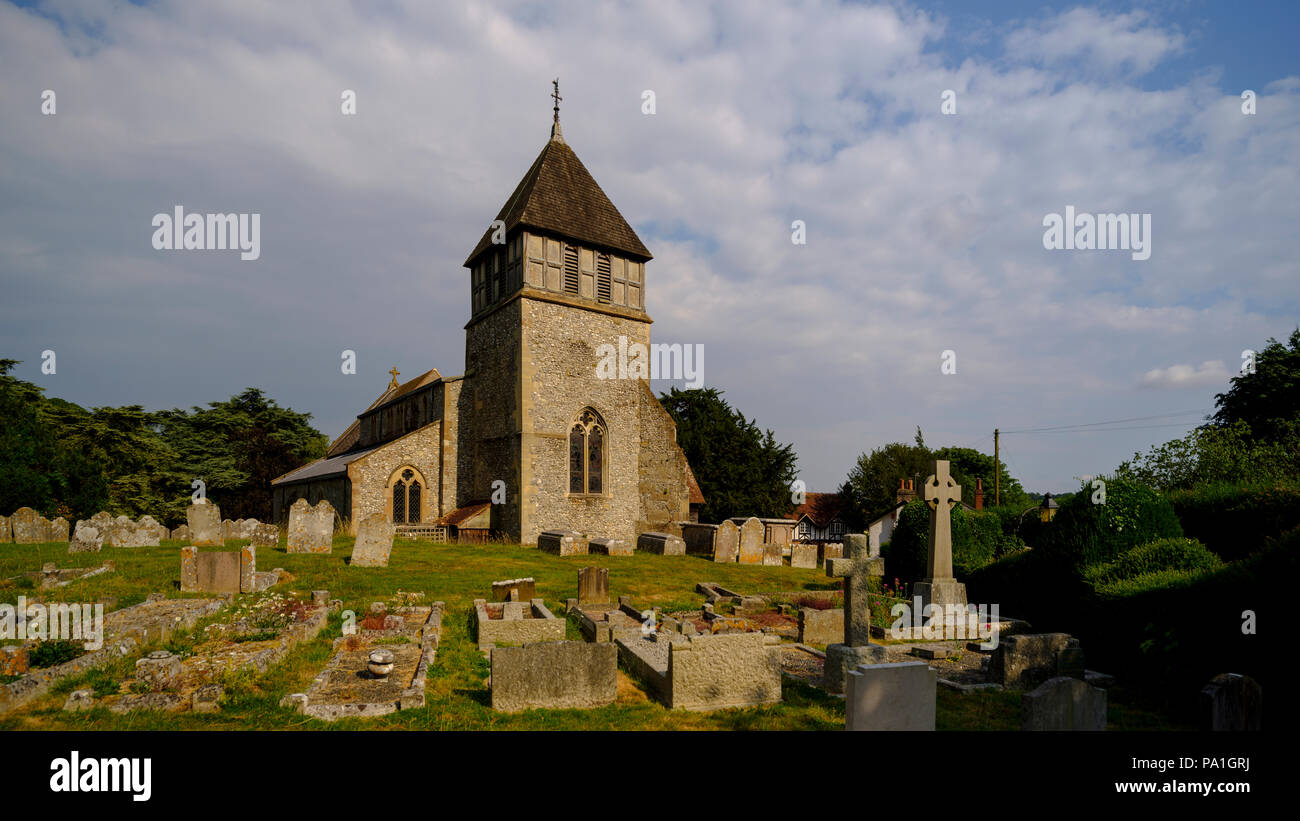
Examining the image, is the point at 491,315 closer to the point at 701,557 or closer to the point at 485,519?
the point at 485,519

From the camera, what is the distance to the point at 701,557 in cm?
2134

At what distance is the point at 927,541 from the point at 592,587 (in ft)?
23.4

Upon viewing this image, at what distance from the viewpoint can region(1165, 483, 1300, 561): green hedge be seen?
31.5ft

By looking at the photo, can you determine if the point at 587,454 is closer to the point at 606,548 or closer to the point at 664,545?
the point at 606,548

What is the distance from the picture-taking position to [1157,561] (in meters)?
8.75

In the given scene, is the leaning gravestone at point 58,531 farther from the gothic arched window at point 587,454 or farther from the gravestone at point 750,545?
the gravestone at point 750,545

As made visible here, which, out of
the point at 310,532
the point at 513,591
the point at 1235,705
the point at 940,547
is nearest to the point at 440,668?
the point at 513,591

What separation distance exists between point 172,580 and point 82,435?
36.1m

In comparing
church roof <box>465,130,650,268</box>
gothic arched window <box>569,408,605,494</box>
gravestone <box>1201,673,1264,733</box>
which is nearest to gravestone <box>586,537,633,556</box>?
gothic arched window <box>569,408,605,494</box>

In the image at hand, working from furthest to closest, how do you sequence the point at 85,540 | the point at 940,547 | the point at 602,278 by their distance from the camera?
1. the point at 602,278
2. the point at 85,540
3. the point at 940,547

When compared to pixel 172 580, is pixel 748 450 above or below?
above

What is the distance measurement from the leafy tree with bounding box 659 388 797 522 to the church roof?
14893 mm
